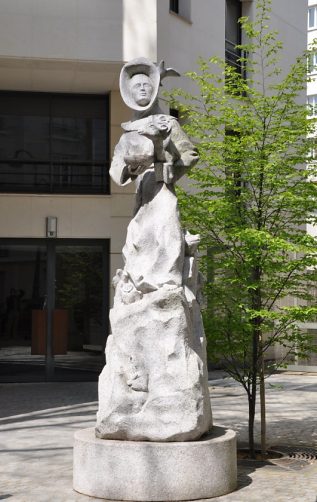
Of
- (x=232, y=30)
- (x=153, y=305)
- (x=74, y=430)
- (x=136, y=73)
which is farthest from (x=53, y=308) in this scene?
(x=153, y=305)

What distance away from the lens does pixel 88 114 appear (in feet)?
63.8

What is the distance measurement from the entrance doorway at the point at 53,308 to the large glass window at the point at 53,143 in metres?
1.33

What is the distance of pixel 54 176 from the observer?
758 inches

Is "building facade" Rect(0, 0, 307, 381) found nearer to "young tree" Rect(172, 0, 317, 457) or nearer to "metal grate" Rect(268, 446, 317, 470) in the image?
"young tree" Rect(172, 0, 317, 457)

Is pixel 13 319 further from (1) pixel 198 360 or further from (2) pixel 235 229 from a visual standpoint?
(1) pixel 198 360

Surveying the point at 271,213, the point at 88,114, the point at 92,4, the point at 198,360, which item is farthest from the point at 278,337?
the point at 88,114

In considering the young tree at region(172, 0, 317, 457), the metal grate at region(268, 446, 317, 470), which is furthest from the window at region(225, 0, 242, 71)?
the metal grate at region(268, 446, 317, 470)

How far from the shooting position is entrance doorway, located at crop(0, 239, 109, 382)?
750 inches

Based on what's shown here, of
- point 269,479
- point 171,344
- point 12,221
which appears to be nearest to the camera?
point 171,344

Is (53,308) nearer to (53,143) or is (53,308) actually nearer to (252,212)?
(53,143)

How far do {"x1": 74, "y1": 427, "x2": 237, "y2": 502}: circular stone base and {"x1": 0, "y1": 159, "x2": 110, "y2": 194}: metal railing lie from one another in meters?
11.9

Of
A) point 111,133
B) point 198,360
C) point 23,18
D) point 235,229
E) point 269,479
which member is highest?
point 23,18

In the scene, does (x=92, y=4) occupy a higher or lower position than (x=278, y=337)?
higher

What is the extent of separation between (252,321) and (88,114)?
399 inches
